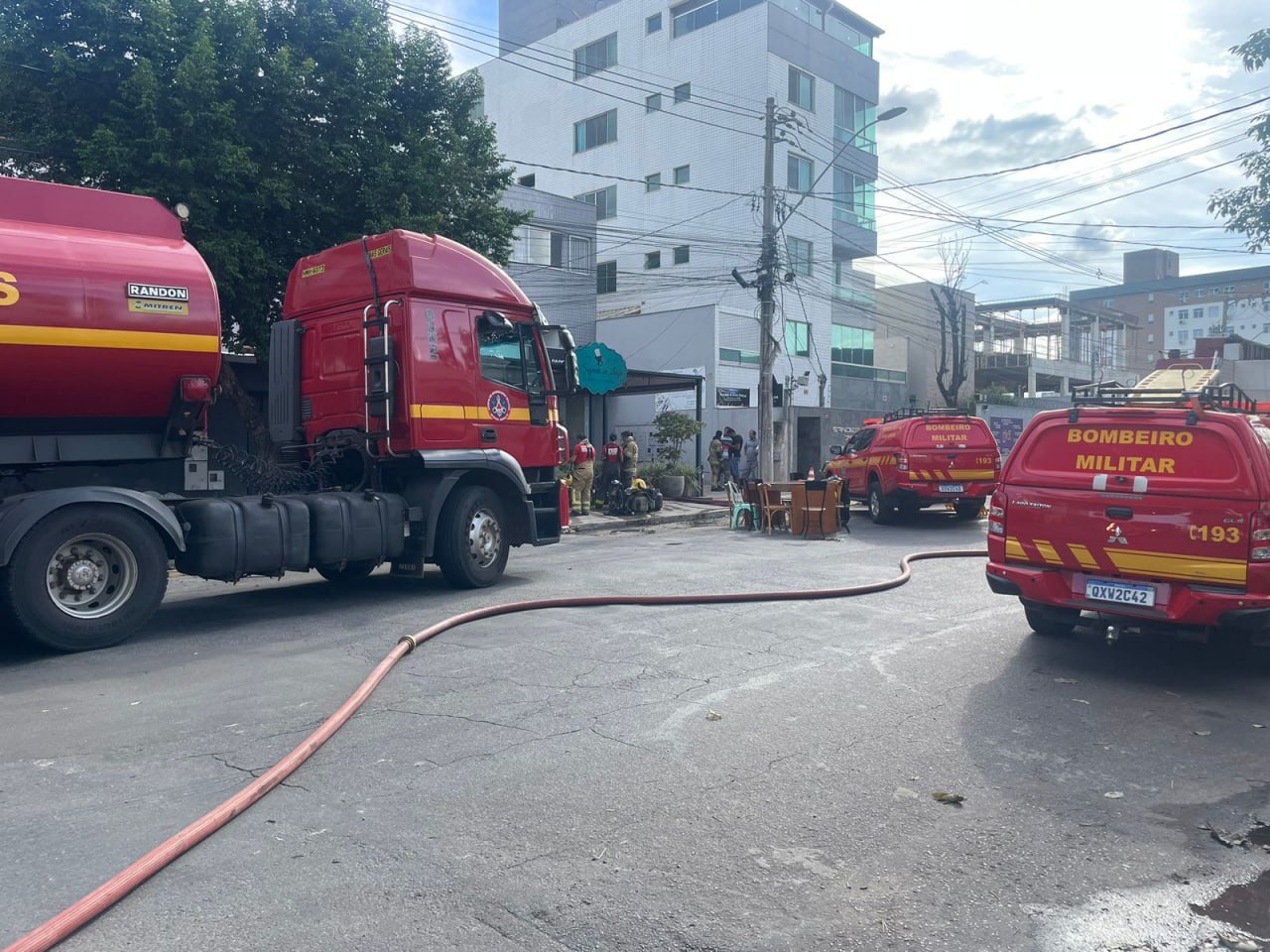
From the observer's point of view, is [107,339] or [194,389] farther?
[194,389]

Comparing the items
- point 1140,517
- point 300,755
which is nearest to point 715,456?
point 1140,517

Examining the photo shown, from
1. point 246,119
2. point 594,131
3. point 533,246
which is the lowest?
point 246,119

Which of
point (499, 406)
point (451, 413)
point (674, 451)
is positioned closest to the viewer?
point (451, 413)

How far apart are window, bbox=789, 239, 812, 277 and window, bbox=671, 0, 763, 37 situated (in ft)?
29.5

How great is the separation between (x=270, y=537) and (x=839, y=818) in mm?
5998

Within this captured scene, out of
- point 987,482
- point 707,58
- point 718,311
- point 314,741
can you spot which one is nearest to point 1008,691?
point 314,741

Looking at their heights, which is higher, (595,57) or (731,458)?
(595,57)

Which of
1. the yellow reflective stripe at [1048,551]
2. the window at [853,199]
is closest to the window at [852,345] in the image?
the window at [853,199]

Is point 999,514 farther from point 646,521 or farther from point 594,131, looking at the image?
point 594,131

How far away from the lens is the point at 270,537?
851 cm

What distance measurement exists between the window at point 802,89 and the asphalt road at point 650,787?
110 ft

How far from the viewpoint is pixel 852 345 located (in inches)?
1608

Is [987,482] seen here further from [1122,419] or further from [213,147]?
[213,147]

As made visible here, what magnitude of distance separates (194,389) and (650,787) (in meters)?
5.40
